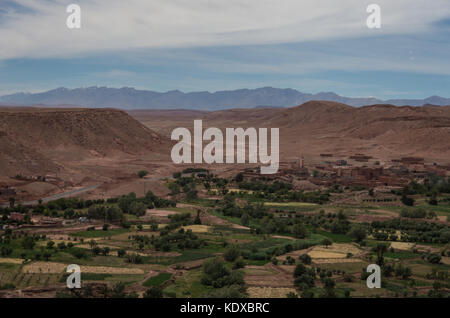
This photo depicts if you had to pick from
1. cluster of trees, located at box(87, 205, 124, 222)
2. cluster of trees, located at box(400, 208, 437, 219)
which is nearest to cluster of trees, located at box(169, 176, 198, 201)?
cluster of trees, located at box(87, 205, 124, 222)

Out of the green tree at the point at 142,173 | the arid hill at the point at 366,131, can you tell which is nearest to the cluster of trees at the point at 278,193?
the green tree at the point at 142,173

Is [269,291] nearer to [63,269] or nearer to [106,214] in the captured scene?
[63,269]

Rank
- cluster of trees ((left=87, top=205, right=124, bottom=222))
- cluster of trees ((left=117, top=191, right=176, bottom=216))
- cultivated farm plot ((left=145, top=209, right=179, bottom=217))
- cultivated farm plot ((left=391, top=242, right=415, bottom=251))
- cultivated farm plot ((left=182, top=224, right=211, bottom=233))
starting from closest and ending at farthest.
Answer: cultivated farm plot ((left=391, top=242, right=415, bottom=251)) → cultivated farm plot ((left=182, top=224, right=211, bottom=233)) → cluster of trees ((left=87, top=205, right=124, bottom=222)) → cultivated farm plot ((left=145, top=209, right=179, bottom=217)) → cluster of trees ((left=117, top=191, right=176, bottom=216))

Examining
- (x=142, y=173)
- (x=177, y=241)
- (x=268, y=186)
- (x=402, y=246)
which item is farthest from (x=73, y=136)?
(x=402, y=246)

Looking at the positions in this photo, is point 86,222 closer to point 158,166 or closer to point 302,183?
point 302,183

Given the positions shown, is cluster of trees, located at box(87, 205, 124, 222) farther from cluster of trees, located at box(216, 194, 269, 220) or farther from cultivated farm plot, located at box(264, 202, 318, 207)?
cultivated farm plot, located at box(264, 202, 318, 207)

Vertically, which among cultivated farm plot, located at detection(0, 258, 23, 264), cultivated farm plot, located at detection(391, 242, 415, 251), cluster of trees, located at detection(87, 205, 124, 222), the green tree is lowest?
cultivated farm plot, located at detection(391, 242, 415, 251)

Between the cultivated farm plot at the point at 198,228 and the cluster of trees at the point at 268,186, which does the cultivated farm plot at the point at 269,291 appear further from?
the cluster of trees at the point at 268,186
